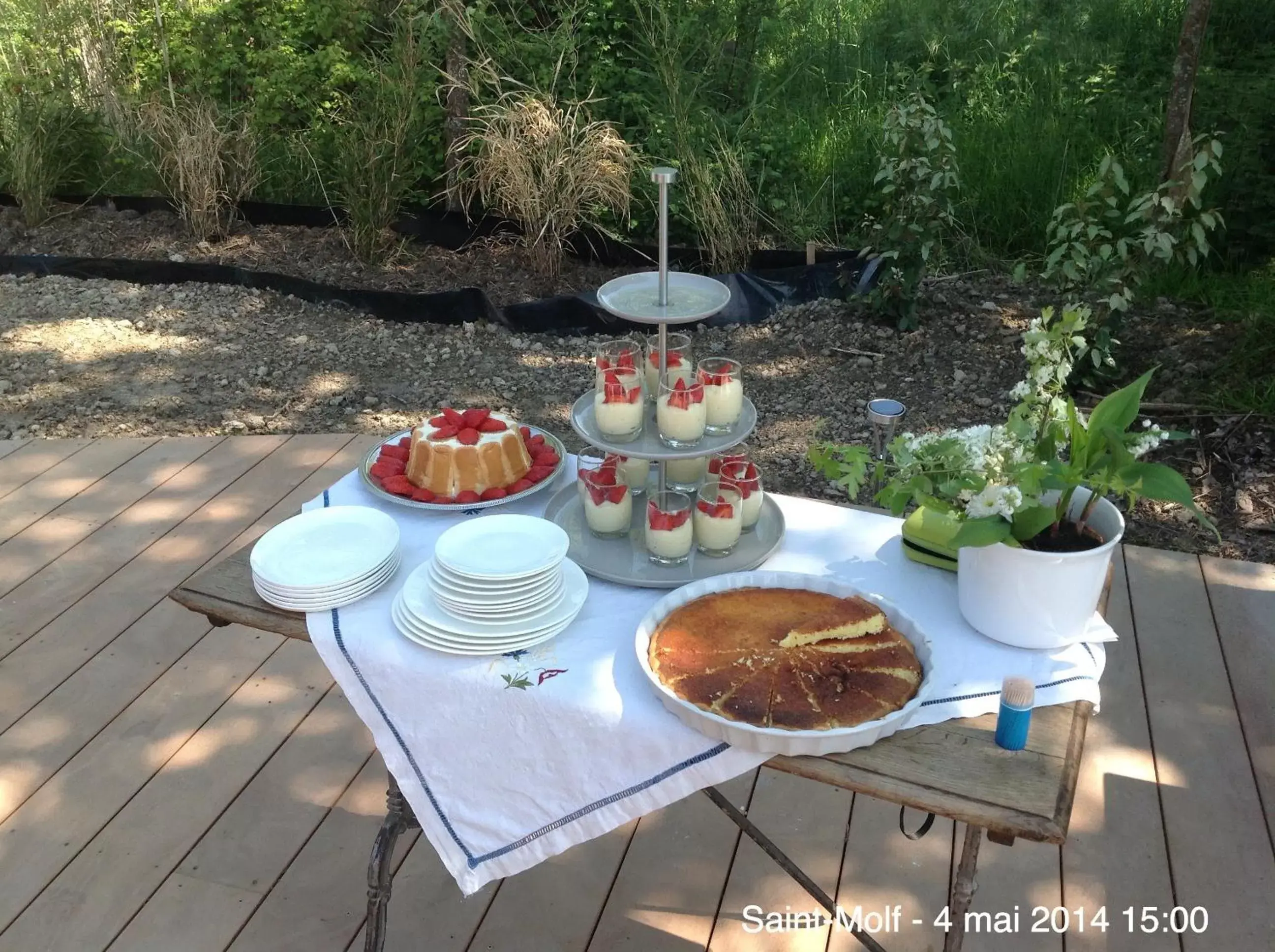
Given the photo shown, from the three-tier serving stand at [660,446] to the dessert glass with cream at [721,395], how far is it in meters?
0.02

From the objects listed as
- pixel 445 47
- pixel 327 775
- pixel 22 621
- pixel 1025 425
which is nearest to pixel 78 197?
pixel 445 47

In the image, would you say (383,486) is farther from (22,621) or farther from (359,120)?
(359,120)

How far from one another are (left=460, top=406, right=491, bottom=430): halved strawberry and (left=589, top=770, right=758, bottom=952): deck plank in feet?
2.76

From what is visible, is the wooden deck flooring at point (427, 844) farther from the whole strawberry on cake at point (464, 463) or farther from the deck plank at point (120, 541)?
the whole strawberry on cake at point (464, 463)

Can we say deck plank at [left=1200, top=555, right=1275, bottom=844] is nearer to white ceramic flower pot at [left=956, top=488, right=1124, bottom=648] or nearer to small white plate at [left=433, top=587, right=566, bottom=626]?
white ceramic flower pot at [left=956, top=488, right=1124, bottom=648]

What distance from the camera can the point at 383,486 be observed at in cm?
176

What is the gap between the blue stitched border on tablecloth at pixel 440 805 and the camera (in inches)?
49.8

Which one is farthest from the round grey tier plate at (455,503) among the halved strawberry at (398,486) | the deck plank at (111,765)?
the deck plank at (111,765)

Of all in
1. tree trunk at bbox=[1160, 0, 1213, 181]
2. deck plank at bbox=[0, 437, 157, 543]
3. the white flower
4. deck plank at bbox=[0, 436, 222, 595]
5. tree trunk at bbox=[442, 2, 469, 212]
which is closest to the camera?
the white flower

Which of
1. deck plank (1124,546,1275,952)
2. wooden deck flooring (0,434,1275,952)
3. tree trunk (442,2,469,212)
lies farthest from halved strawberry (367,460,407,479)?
tree trunk (442,2,469,212)

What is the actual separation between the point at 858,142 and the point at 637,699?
4.36 meters

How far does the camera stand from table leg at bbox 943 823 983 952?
52.2 inches

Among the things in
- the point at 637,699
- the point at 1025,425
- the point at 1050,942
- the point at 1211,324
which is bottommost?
the point at 1050,942

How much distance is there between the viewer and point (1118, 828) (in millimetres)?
1996
